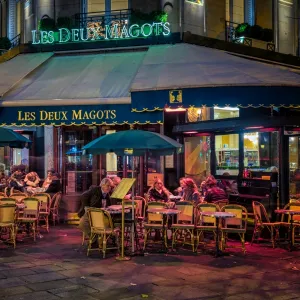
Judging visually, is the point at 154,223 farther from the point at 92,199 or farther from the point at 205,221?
the point at 92,199

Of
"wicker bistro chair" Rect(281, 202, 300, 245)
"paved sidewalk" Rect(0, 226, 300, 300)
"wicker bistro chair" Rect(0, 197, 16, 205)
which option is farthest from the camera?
"wicker bistro chair" Rect(0, 197, 16, 205)

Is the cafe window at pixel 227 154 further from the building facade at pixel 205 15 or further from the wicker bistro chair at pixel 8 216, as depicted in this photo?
the wicker bistro chair at pixel 8 216

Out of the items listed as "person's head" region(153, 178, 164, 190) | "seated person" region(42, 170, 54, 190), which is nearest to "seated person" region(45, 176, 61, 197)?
"seated person" region(42, 170, 54, 190)

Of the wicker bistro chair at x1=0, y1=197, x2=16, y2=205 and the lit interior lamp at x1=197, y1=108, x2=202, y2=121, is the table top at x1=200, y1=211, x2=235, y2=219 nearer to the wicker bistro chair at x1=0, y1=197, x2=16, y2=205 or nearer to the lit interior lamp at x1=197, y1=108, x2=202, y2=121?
the wicker bistro chair at x1=0, y1=197, x2=16, y2=205

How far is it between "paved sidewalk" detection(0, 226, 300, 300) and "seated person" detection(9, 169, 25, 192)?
3.95 m

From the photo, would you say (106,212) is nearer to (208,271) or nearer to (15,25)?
(208,271)

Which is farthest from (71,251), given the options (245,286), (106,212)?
(245,286)

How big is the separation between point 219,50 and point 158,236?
232 inches

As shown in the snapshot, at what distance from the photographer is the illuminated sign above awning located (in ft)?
46.8

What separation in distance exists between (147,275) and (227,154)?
6153 millimetres

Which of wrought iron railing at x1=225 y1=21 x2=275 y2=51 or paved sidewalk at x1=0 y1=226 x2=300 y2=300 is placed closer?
paved sidewalk at x1=0 y1=226 x2=300 y2=300

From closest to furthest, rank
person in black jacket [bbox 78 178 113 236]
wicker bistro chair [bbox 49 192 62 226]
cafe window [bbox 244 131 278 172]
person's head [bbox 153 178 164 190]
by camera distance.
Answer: person in black jacket [bbox 78 178 113 236] < cafe window [bbox 244 131 278 172] < person's head [bbox 153 178 164 190] < wicker bistro chair [bbox 49 192 62 226]

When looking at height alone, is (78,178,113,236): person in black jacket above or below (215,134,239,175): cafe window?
below

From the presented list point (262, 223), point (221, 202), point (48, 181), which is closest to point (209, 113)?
point (221, 202)
